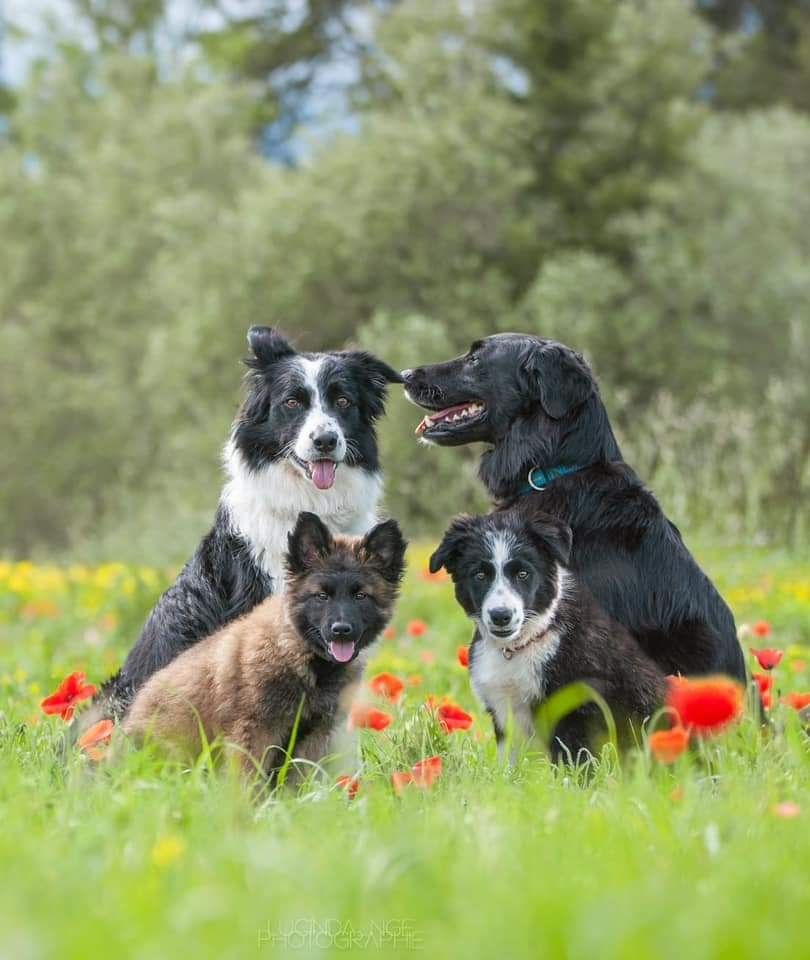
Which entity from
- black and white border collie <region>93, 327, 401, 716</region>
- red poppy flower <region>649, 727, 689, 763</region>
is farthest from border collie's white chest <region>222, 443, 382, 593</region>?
red poppy flower <region>649, 727, 689, 763</region>

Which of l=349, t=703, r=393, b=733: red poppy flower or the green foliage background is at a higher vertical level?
the green foliage background

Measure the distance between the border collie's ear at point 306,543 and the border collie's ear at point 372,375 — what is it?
1031 millimetres

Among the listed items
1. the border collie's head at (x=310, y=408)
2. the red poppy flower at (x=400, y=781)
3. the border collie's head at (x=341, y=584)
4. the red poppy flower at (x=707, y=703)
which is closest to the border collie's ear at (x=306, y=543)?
the border collie's head at (x=341, y=584)

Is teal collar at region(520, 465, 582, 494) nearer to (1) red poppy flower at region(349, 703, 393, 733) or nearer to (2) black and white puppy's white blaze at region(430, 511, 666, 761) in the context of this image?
(2) black and white puppy's white blaze at region(430, 511, 666, 761)

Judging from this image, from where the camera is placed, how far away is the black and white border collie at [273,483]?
516 cm

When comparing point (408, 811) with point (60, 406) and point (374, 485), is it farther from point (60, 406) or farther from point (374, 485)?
point (60, 406)

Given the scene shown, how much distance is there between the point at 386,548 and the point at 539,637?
65cm

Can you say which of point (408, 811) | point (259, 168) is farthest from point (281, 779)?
point (259, 168)

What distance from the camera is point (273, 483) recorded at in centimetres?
536

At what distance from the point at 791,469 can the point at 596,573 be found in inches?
350

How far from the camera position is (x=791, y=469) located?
42.8ft

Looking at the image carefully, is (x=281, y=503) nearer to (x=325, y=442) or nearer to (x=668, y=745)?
(x=325, y=442)

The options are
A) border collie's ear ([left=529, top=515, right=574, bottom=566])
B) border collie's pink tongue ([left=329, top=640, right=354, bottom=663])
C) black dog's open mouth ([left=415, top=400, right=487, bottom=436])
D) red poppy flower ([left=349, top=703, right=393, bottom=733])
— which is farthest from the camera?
black dog's open mouth ([left=415, top=400, right=487, bottom=436])

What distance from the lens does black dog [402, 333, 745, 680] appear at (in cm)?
475
